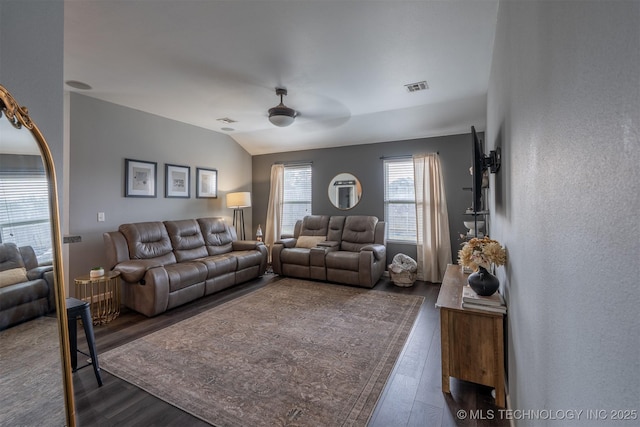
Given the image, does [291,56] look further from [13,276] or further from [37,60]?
[13,276]

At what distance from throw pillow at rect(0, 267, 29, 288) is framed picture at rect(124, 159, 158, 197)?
3218mm

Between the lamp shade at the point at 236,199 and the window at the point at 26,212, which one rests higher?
the lamp shade at the point at 236,199

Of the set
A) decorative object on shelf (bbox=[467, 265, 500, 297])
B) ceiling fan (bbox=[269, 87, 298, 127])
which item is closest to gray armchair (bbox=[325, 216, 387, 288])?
ceiling fan (bbox=[269, 87, 298, 127])

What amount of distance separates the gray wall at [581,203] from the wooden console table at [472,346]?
0.58 m

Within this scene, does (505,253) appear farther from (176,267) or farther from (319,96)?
(176,267)

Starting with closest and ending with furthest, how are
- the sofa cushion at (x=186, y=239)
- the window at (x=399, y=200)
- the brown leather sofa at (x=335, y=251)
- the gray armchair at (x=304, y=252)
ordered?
the sofa cushion at (x=186, y=239) < the brown leather sofa at (x=335, y=251) < the gray armchair at (x=304, y=252) < the window at (x=399, y=200)

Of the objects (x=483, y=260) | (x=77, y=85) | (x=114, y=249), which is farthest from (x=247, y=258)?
(x=483, y=260)

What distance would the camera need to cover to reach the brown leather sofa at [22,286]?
1110mm

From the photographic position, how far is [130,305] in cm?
335

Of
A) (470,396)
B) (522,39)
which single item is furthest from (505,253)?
(522,39)

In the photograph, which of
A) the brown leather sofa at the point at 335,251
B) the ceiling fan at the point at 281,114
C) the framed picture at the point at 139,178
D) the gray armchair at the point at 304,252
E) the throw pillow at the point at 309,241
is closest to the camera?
the ceiling fan at the point at 281,114

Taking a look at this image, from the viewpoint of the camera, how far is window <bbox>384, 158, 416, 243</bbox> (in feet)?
16.0

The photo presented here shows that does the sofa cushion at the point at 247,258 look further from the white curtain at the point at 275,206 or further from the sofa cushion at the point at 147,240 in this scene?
the white curtain at the point at 275,206

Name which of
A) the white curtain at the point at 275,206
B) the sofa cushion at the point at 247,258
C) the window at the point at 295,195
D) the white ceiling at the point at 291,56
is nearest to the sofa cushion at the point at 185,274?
the sofa cushion at the point at 247,258
